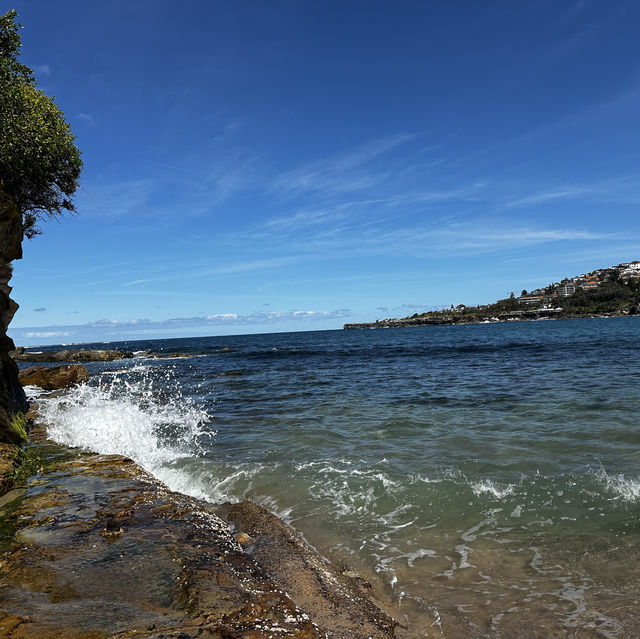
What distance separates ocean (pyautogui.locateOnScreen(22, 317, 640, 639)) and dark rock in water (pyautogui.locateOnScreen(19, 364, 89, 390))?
12.9m

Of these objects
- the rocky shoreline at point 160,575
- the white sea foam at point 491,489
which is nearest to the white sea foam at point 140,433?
the rocky shoreline at point 160,575

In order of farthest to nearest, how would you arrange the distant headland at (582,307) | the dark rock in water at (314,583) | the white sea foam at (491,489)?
the distant headland at (582,307), the white sea foam at (491,489), the dark rock in water at (314,583)

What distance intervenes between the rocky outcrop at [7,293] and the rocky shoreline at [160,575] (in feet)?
22.5

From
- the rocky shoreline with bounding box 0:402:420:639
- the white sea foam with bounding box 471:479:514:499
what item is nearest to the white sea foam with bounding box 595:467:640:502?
the white sea foam with bounding box 471:479:514:499

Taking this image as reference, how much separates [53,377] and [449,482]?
1212 inches

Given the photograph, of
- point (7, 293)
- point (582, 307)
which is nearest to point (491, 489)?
point (7, 293)

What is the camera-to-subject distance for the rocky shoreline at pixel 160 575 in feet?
10.8

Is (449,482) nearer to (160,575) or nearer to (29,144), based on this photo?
(160,575)

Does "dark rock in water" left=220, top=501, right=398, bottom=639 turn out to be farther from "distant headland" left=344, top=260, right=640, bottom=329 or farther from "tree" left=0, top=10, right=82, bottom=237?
"distant headland" left=344, top=260, right=640, bottom=329

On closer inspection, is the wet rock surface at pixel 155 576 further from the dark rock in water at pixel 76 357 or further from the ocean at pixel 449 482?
the dark rock in water at pixel 76 357

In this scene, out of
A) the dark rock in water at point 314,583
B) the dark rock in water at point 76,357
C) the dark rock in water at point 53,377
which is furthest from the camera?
the dark rock in water at point 76,357

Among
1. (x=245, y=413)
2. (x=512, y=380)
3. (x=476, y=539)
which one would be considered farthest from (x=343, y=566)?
(x=512, y=380)

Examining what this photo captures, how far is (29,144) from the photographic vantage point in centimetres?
1517

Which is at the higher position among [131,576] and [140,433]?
[131,576]
